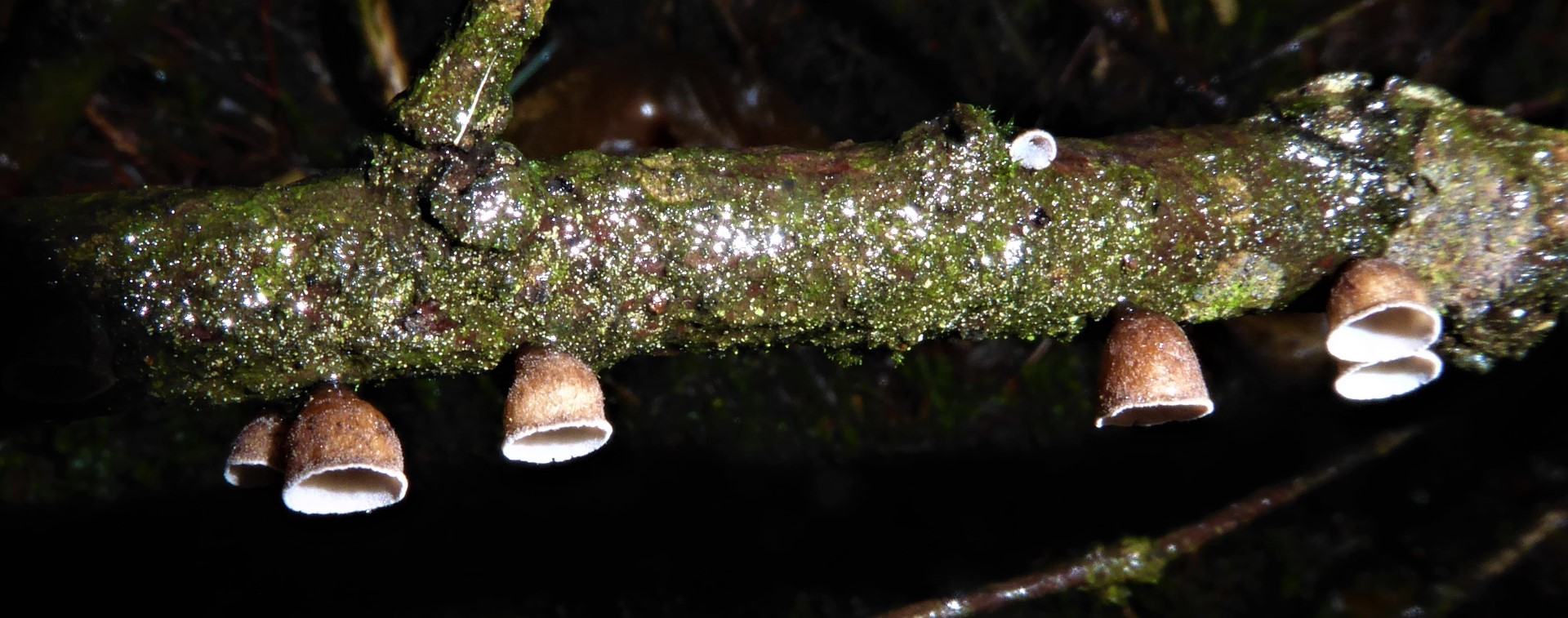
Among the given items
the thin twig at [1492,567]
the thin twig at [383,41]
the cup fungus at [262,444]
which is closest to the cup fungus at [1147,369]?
the cup fungus at [262,444]

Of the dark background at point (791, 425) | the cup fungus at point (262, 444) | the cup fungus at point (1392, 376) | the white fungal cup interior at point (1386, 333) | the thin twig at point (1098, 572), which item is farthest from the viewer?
the dark background at point (791, 425)

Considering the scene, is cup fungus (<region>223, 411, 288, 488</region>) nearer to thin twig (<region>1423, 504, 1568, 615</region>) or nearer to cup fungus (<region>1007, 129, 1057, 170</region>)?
cup fungus (<region>1007, 129, 1057, 170</region>)

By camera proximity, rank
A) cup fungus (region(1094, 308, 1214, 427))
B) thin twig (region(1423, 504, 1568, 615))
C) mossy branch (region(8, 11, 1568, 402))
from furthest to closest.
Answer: thin twig (region(1423, 504, 1568, 615)) < cup fungus (region(1094, 308, 1214, 427)) < mossy branch (region(8, 11, 1568, 402))

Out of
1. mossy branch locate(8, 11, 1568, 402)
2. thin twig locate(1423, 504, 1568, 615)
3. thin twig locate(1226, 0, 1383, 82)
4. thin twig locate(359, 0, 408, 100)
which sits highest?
thin twig locate(359, 0, 408, 100)

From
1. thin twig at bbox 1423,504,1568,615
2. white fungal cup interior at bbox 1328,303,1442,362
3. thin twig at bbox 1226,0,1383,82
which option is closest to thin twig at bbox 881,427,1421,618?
white fungal cup interior at bbox 1328,303,1442,362

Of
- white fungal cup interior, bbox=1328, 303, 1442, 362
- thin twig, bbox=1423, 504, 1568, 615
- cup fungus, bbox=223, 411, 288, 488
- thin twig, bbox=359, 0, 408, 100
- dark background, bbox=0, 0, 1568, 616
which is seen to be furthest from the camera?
thin twig, bbox=359, 0, 408, 100

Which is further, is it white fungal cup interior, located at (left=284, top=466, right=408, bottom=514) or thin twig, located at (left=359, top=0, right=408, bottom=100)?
thin twig, located at (left=359, top=0, right=408, bottom=100)

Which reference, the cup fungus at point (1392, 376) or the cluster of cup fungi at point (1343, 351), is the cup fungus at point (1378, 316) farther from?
the cup fungus at point (1392, 376)

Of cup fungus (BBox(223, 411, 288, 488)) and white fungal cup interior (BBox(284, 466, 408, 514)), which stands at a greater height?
cup fungus (BBox(223, 411, 288, 488))
